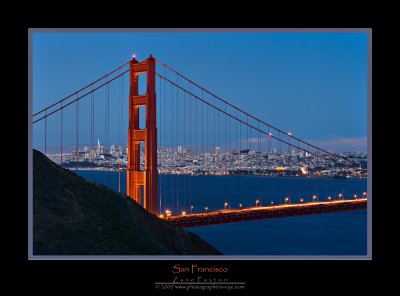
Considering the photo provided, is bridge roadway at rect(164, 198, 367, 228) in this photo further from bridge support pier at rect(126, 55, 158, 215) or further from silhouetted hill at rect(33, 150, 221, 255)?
silhouetted hill at rect(33, 150, 221, 255)

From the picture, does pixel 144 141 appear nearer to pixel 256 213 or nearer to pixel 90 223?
pixel 256 213

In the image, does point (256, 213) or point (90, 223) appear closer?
point (90, 223)

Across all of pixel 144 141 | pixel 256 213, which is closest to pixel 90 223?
pixel 144 141

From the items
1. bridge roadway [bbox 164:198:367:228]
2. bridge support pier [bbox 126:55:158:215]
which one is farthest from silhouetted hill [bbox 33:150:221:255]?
bridge roadway [bbox 164:198:367:228]

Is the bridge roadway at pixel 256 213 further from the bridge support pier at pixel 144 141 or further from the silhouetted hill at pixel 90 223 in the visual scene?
the silhouetted hill at pixel 90 223

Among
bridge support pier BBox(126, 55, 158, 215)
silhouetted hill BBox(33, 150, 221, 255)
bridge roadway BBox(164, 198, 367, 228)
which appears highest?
bridge support pier BBox(126, 55, 158, 215)

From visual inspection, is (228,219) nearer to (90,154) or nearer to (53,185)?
(90,154)
